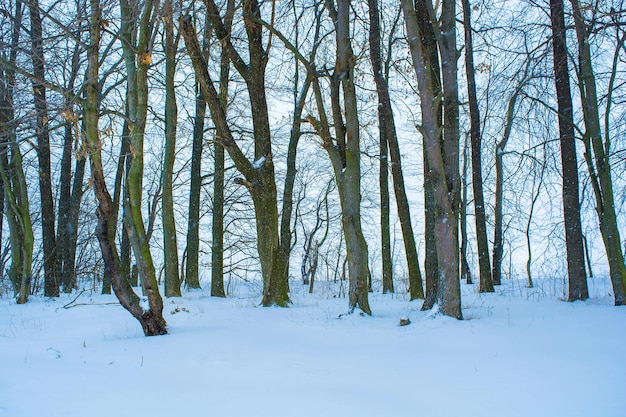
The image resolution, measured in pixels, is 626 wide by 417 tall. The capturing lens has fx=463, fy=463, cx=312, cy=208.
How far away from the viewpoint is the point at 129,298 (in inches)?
227

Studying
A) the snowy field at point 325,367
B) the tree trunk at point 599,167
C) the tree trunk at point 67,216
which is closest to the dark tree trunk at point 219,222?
the tree trunk at point 67,216

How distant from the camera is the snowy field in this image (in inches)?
118

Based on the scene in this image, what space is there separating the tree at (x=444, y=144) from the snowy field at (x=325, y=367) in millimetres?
690

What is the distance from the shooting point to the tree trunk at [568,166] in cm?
879

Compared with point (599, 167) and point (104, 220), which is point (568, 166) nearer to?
point (599, 167)

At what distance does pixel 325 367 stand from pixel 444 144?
4571mm

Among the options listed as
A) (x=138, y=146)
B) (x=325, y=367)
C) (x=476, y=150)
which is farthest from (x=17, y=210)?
(x=476, y=150)

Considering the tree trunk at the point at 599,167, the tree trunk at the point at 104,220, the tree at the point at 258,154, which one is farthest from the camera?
the tree at the point at 258,154

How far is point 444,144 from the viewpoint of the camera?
24.4 feet

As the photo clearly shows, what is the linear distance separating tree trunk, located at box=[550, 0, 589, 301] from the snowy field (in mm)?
1588

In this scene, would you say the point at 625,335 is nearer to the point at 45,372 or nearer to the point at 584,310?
the point at 584,310

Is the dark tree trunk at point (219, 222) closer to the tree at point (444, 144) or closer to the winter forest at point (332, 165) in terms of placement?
the winter forest at point (332, 165)

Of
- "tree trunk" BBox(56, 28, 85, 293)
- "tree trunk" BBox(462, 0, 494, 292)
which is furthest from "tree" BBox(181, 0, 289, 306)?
"tree trunk" BBox(56, 28, 85, 293)

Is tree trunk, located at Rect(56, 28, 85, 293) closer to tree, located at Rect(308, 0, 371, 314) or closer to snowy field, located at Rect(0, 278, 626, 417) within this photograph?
snowy field, located at Rect(0, 278, 626, 417)
